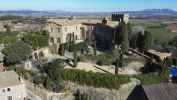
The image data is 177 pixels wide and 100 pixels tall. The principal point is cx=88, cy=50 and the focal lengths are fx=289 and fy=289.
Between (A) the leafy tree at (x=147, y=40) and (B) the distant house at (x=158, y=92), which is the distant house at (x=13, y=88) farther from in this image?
(A) the leafy tree at (x=147, y=40)

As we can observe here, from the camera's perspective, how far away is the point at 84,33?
66.1 m

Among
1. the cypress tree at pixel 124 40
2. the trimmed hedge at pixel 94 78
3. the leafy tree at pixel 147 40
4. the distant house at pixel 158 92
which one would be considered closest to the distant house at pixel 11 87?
the trimmed hedge at pixel 94 78

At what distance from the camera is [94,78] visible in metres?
41.1

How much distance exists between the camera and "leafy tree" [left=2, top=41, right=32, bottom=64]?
4638 centimetres

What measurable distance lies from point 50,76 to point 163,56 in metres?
23.7

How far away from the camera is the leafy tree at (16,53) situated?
46.4 m

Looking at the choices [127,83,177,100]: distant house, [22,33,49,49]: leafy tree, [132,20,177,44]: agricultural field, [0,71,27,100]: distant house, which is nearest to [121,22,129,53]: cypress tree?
[22,33,49,49]: leafy tree

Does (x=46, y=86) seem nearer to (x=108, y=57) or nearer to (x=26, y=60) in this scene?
(x=26, y=60)

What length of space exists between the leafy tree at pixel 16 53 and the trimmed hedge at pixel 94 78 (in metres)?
9.05

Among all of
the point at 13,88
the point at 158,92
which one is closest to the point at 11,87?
the point at 13,88

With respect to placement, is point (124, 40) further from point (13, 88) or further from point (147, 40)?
point (13, 88)

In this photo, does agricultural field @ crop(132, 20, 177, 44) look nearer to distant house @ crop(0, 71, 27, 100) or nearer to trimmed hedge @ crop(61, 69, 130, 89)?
trimmed hedge @ crop(61, 69, 130, 89)

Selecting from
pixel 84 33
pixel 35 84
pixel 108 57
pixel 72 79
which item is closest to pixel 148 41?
pixel 108 57

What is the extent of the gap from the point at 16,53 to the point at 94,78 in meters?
14.3
